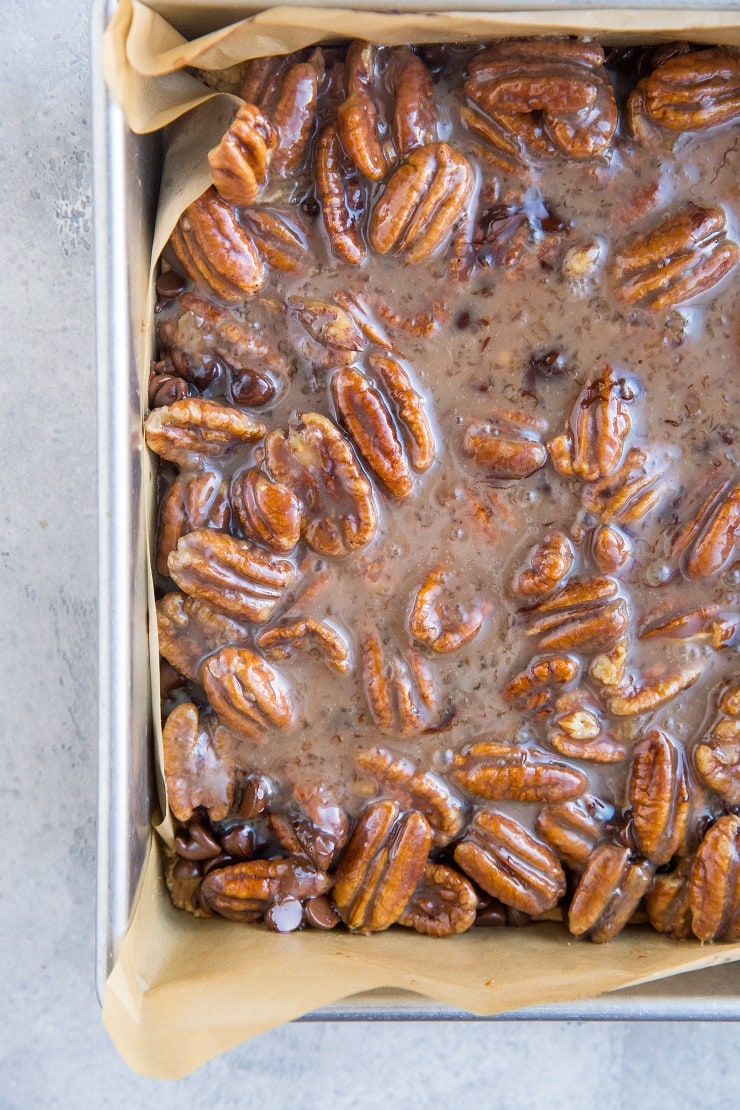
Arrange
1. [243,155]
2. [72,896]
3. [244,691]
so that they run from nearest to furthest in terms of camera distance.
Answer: [243,155]
[244,691]
[72,896]

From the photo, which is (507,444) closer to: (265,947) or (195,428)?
(195,428)

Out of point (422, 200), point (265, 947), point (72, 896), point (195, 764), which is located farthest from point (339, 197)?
point (72, 896)

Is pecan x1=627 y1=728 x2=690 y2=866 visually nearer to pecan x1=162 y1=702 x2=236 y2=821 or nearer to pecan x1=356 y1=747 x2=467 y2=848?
pecan x1=356 y1=747 x2=467 y2=848

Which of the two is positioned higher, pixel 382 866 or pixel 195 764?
pixel 195 764

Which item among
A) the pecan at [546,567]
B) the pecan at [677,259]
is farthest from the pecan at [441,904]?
the pecan at [677,259]

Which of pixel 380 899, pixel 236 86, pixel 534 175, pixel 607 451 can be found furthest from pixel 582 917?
pixel 236 86

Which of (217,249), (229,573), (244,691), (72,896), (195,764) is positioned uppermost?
(217,249)

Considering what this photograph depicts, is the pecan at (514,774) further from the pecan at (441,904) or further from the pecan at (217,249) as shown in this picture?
the pecan at (217,249)
